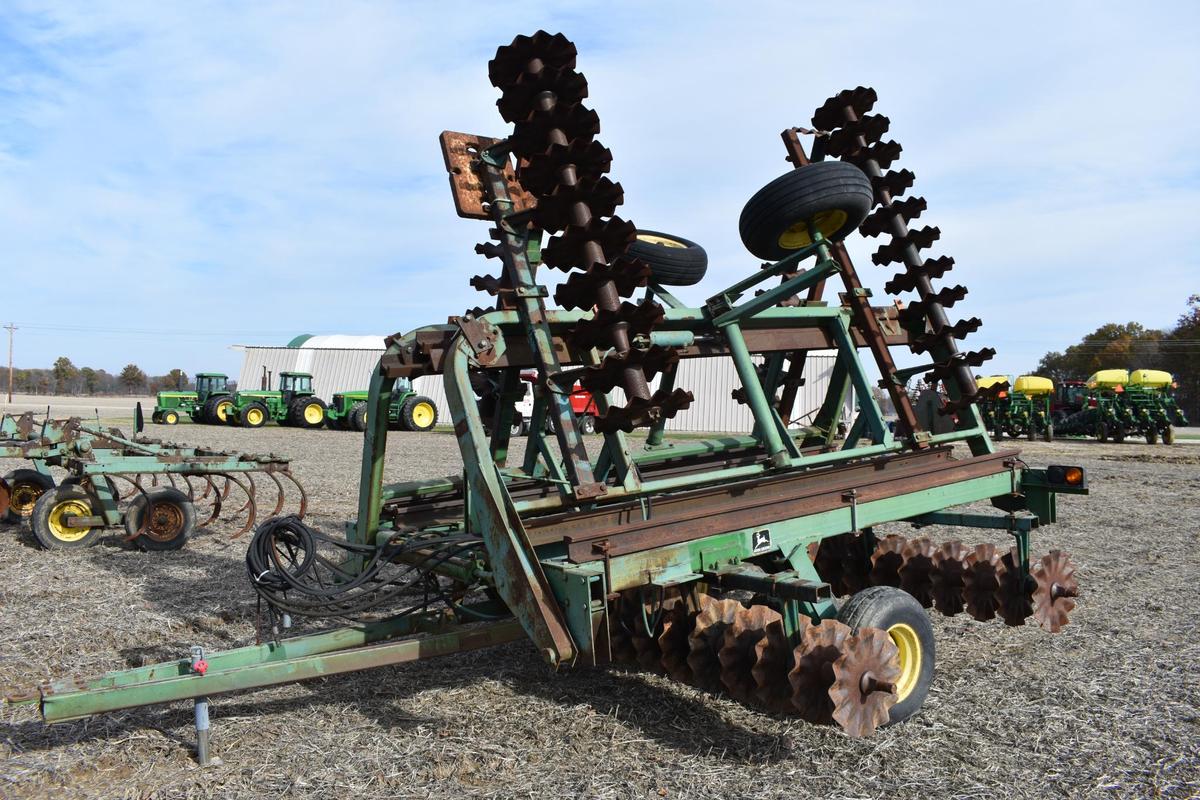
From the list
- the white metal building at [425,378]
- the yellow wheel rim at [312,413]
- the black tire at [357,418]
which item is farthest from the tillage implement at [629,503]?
the white metal building at [425,378]

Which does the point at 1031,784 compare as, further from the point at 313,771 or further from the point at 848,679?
the point at 313,771

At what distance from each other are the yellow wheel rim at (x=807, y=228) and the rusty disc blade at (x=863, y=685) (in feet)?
9.74

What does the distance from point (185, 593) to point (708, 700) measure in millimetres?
4448

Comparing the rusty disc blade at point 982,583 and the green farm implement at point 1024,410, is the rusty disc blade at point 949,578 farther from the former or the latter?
the green farm implement at point 1024,410

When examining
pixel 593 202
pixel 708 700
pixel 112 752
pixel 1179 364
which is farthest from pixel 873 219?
pixel 1179 364

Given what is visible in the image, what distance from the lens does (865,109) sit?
648 cm

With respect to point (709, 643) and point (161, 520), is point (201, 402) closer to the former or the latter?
point (161, 520)

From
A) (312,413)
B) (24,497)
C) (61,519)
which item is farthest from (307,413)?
(61,519)

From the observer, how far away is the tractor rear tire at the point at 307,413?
1182 inches

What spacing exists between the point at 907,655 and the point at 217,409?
29.7 metres

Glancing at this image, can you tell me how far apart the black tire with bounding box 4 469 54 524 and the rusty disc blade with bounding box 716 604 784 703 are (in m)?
8.91

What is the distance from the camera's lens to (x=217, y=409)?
30.0 metres

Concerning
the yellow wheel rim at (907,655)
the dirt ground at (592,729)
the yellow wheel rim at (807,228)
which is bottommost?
the dirt ground at (592,729)

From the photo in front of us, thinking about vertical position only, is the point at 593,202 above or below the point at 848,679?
above
